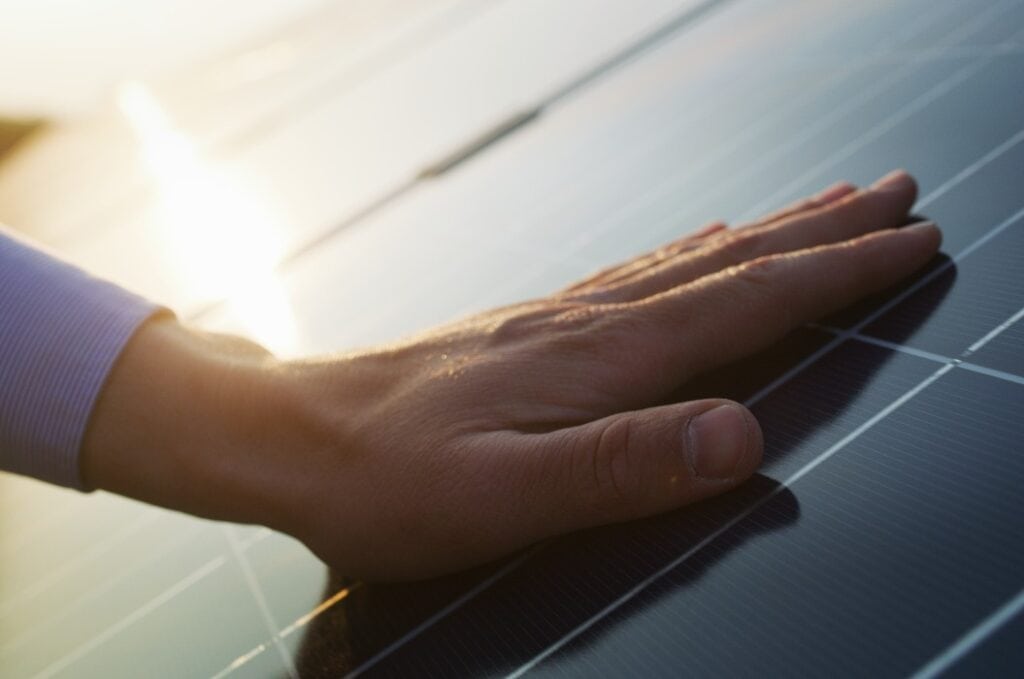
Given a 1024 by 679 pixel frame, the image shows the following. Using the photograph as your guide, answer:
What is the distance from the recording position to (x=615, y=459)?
6.04 ft

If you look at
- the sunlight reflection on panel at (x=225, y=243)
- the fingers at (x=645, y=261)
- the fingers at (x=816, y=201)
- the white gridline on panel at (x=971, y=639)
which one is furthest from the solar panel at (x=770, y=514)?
the sunlight reflection on panel at (x=225, y=243)

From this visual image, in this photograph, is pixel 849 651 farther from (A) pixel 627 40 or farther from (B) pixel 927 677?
(A) pixel 627 40

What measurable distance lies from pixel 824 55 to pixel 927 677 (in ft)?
13.7

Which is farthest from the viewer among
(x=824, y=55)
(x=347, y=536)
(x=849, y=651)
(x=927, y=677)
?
(x=824, y=55)

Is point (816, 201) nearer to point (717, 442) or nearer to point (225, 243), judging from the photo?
point (717, 442)

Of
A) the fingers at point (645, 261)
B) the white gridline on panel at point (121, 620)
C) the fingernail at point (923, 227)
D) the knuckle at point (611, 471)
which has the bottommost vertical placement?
the white gridline on panel at point (121, 620)

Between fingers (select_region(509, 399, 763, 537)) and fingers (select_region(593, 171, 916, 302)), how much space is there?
Answer: 75 centimetres

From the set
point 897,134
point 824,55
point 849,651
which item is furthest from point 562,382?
point 824,55

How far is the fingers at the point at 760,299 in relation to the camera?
7.26 feet

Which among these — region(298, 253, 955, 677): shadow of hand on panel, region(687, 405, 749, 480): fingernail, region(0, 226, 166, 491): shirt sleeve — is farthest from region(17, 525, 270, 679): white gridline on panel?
region(687, 405, 749, 480): fingernail

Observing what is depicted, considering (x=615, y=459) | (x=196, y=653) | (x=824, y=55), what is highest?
(x=824, y=55)

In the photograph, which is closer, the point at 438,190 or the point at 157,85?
the point at 438,190

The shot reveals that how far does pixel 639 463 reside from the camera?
1.83 m

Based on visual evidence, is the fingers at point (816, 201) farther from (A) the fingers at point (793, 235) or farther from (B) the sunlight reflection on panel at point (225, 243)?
(B) the sunlight reflection on panel at point (225, 243)
